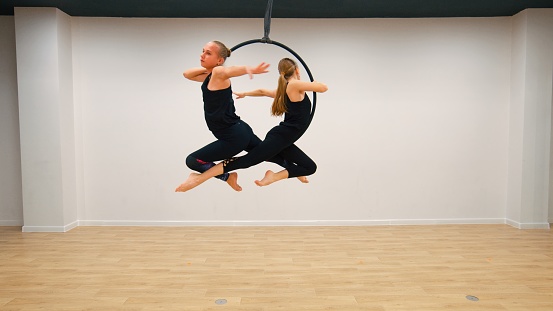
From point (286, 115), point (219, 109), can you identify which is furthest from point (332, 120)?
point (219, 109)

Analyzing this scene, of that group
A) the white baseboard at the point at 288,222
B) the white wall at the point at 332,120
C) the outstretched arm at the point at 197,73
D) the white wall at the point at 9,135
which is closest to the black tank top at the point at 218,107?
the outstretched arm at the point at 197,73

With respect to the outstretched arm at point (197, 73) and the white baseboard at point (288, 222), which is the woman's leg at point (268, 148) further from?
the white baseboard at point (288, 222)

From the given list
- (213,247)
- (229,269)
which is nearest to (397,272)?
(229,269)

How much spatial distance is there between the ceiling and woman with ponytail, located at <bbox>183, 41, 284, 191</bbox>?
336 centimetres

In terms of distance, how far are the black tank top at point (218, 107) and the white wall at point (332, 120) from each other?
3990mm

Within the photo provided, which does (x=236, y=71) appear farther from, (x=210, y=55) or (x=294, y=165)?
(x=294, y=165)

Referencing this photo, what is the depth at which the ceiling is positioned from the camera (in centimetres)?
610

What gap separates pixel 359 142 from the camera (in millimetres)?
7039

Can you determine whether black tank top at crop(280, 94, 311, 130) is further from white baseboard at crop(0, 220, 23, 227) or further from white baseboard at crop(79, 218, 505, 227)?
white baseboard at crop(0, 220, 23, 227)

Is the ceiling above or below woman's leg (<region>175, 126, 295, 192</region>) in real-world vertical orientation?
above

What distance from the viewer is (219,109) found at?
2928 millimetres

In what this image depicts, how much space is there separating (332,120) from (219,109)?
4.25 metres

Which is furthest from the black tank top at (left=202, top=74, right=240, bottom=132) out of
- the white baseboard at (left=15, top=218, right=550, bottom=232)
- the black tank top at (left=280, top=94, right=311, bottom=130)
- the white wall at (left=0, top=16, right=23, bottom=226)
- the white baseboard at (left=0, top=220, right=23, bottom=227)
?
the white baseboard at (left=0, top=220, right=23, bottom=227)

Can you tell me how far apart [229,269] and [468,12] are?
16.3 ft
